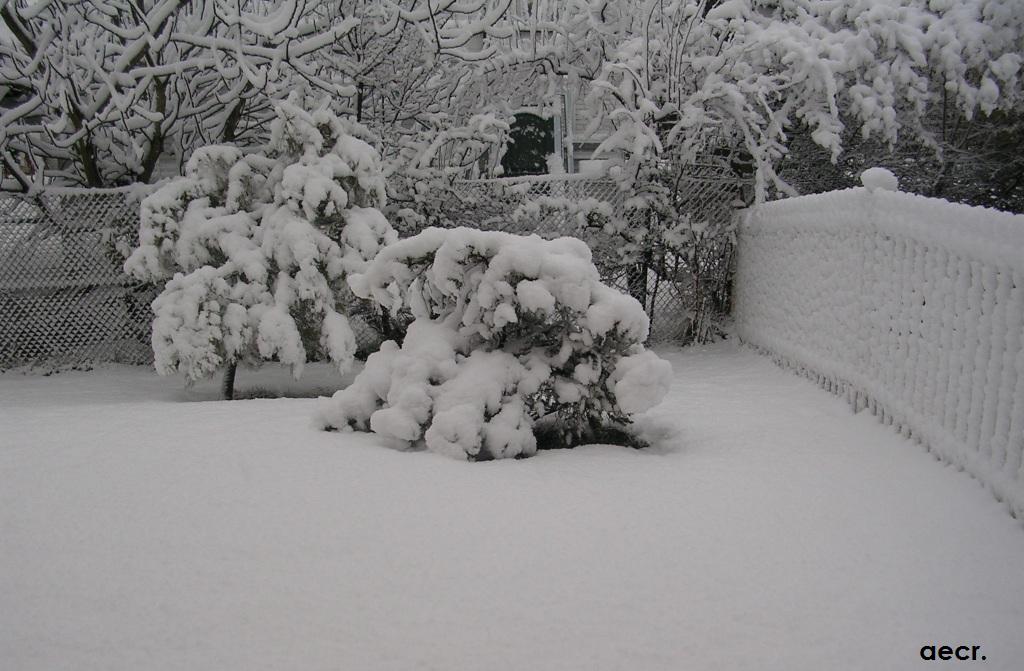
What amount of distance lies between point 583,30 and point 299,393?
5.41 meters

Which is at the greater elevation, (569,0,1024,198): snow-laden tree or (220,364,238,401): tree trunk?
(569,0,1024,198): snow-laden tree

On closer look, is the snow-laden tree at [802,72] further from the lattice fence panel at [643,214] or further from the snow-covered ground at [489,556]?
the snow-covered ground at [489,556]

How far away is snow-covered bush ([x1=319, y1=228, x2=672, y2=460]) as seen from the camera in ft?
12.2

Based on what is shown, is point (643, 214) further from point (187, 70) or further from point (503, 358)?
point (187, 70)

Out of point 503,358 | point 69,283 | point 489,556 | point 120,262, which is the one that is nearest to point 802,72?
point 503,358

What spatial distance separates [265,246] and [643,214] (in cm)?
395

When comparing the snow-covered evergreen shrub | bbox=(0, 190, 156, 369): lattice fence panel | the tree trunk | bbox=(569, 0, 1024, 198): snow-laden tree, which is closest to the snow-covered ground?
the snow-covered evergreen shrub

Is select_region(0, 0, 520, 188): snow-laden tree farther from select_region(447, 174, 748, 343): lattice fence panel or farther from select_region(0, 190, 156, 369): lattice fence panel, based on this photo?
select_region(447, 174, 748, 343): lattice fence panel

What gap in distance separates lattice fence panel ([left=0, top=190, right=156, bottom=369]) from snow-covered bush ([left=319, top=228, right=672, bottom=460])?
14.8 feet

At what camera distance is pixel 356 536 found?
2691 millimetres

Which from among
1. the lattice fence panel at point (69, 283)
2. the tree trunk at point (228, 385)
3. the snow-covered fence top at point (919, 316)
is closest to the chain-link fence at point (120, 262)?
the lattice fence panel at point (69, 283)

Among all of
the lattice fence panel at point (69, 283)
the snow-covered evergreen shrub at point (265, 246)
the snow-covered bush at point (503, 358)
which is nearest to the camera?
the snow-covered bush at point (503, 358)

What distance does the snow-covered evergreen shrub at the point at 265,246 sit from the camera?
568 cm

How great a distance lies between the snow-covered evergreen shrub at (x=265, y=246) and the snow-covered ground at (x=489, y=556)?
185 centimetres
